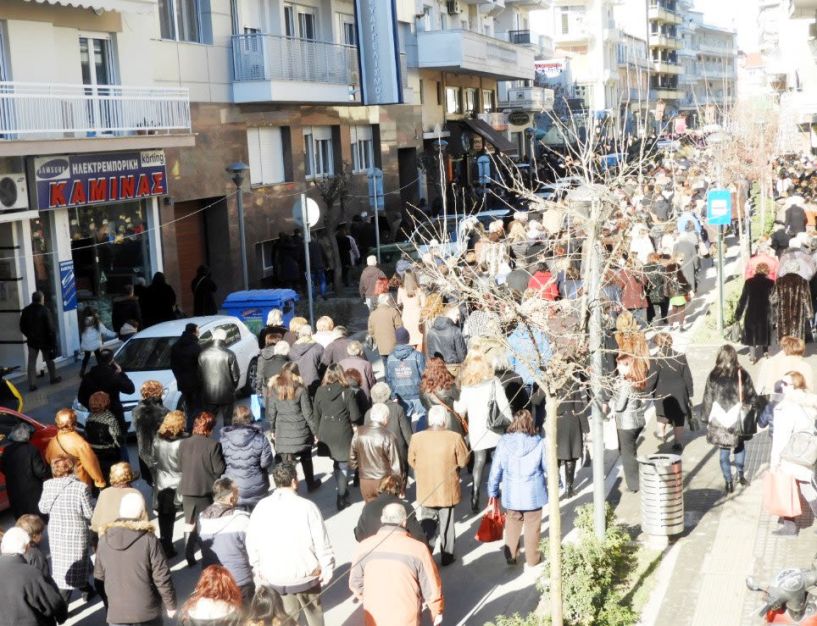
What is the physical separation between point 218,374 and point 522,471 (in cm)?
565

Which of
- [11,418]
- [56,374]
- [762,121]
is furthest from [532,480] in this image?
[762,121]

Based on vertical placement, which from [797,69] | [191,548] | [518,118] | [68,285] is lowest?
[191,548]

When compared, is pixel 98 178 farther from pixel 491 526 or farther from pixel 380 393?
pixel 491 526

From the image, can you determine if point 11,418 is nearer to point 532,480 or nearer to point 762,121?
point 532,480

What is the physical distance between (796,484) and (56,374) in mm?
13589

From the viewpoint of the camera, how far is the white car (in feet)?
52.2

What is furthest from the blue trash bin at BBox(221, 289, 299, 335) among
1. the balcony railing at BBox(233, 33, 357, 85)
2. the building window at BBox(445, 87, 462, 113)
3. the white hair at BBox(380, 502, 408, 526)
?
the building window at BBox(445, 87, 462, 113)

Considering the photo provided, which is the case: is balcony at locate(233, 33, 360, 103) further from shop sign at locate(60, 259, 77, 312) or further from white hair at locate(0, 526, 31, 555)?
white hair at locate(0, 526, 31, 555)

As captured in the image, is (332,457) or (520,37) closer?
(332,457)

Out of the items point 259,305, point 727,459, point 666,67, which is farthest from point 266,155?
point 666,67

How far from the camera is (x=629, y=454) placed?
41.1 feet

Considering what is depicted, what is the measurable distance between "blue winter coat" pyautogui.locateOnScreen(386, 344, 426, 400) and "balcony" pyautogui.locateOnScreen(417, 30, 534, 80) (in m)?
29.7

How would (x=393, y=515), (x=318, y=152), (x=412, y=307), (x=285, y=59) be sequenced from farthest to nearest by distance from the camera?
(x=318, y=152) < (x=285, y=59) < (x=412, y=307) < (x=393, y=515)

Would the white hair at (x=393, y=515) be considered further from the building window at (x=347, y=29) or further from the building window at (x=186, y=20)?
the building window at (x=347, y=29)
